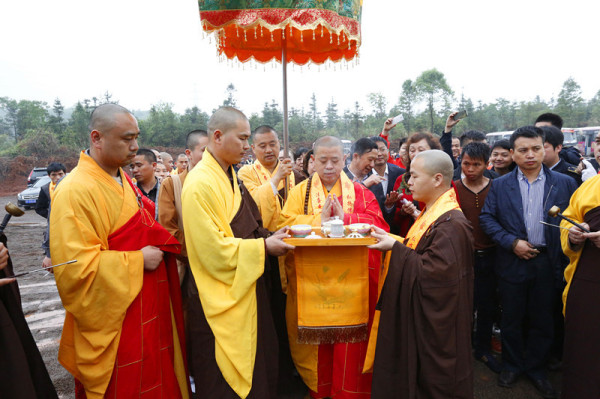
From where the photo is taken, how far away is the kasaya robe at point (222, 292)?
98.0 inches

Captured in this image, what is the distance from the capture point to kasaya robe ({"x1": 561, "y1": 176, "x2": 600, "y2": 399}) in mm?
2652

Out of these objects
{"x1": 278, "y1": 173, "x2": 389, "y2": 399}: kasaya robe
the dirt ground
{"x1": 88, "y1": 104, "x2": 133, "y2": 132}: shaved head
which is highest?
{"x1": 88, "y1": 104, "x2": 133, "y2": 132}: shaved head

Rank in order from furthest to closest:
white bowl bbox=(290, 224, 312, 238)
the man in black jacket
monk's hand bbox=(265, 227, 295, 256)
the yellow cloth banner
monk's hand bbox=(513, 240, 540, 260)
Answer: the man in black jacket
monk's hand bbox=(513, 240, 540, 260)
the yellow cloth banner
white bowl bbox=(290, 224, 312, 238)
monk's hand bbox=(265, 227, 295, 256)

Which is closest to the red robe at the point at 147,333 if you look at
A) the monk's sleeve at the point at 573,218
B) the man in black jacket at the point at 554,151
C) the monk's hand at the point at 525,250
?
the monk's hand at the point at 525,250

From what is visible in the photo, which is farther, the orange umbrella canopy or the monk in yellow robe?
the monk in yellow robe

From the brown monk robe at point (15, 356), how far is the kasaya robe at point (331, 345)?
1.95 m

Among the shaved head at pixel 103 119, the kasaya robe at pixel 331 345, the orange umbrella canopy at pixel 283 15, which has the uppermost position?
the orange umbrella canopy at pixel 283 15

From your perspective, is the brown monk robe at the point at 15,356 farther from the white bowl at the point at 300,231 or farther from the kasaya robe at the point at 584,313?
the kasaya robe at the point at 584,313

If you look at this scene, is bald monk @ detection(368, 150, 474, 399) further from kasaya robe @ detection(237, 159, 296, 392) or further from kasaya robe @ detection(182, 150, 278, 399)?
kasaya robe @ detection(237, 159, 296, 392)

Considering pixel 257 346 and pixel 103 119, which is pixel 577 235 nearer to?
pixel 257 346

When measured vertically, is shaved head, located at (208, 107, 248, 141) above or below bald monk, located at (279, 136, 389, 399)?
above

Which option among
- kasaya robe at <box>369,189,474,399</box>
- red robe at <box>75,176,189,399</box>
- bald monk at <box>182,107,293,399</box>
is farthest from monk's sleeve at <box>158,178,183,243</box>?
kasaya robe at <box>369,189,474,399</box>

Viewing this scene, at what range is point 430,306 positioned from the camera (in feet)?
8.14

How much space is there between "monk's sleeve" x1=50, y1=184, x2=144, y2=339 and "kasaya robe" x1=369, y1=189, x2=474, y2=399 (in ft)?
6.13
